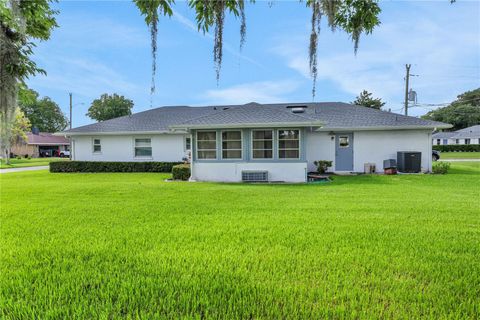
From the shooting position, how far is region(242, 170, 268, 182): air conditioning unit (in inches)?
475

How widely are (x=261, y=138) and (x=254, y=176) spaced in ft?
5.56

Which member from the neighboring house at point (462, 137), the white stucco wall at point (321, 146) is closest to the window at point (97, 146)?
the white stucco wall at point (321, 146)

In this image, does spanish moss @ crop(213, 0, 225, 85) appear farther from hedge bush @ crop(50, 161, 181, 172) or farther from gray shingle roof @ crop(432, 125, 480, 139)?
gray shingle roof @ crop(432, 125, 480, 139)

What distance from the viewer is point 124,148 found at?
58.7 ft

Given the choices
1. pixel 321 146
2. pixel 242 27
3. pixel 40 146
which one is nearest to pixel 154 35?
pixel 242 27

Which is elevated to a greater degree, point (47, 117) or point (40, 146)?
point (47, 117)


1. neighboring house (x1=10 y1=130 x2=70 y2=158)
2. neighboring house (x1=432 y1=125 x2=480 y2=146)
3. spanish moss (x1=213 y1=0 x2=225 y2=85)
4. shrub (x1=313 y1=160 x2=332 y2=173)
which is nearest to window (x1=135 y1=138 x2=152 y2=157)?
shrub (x1=313 y1=160 x2=332 y2=173)

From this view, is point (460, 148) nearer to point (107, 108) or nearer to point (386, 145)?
point (386, 145)

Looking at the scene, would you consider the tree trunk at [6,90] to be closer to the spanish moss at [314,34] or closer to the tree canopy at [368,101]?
the spanish moss at [314,34]

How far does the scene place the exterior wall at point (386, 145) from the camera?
14.8 meters

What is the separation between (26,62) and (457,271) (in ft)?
19.8

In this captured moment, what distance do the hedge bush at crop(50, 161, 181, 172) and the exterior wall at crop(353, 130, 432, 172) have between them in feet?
34.7

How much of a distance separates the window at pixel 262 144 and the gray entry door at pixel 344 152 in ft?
17.0

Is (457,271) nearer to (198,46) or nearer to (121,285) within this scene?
(121,285)
